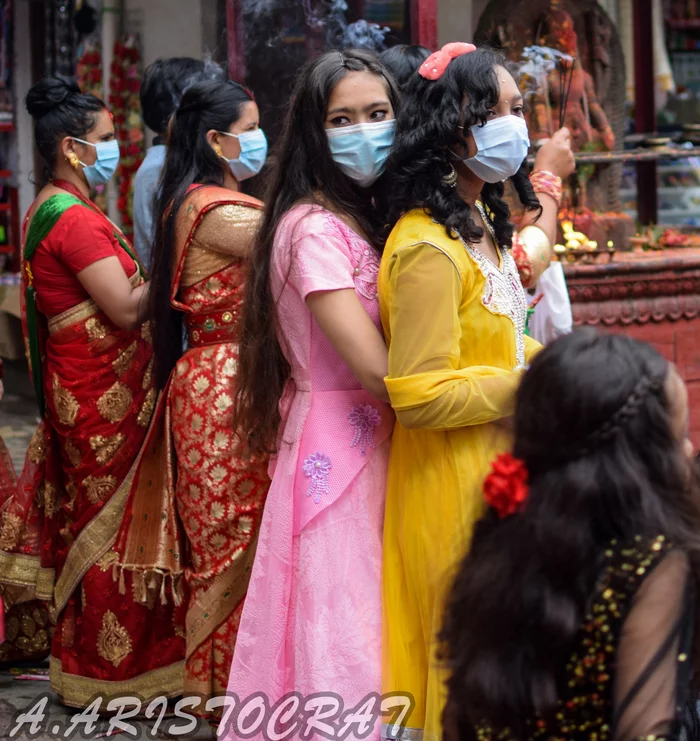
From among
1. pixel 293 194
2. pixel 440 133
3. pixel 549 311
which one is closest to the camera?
pixel 440 133

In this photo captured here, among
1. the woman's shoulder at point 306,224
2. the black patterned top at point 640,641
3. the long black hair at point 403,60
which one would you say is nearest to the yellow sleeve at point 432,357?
the woman's shoulder at point 306,224

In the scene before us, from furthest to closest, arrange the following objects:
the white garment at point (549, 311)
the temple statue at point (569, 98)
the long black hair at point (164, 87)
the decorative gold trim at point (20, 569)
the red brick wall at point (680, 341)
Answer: the red brick wall at point (680, 341)
the temple statue at point (569, 98)
the long black hair at point (164, 87)
the white garment at point (549, 311)
the decorative gold trim at point (20, 569)

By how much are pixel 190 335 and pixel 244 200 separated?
1.32ft

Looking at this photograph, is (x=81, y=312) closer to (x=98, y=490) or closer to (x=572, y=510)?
(x=98, y=490)

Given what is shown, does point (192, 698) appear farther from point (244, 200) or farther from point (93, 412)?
point (244, 200)

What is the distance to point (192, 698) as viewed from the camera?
3418 mm

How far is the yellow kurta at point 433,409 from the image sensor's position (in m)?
2.18

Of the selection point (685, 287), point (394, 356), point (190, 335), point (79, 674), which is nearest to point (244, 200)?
point (190, 335)

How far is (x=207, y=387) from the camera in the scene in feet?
10.9

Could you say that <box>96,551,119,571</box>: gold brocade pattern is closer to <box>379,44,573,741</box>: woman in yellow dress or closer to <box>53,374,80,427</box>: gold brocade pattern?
<box>53,374,80,427</box>: gold brocade pattern

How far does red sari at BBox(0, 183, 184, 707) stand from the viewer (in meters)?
3.63

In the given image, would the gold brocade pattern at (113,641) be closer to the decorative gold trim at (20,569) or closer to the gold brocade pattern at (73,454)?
the decorative gold trim at (20,569)

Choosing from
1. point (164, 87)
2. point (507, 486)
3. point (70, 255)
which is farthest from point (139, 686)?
point (507, 486)

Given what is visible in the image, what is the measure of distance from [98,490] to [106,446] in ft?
0.45
